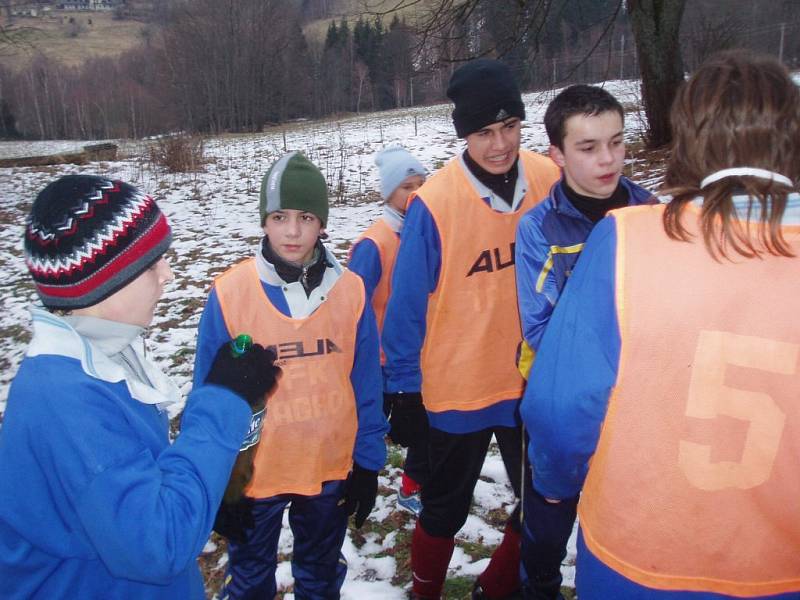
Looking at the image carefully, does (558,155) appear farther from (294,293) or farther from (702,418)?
(702,418)

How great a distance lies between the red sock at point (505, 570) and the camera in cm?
221

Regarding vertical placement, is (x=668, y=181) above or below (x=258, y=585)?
above

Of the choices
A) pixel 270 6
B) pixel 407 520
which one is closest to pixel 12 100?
pixel 270 6

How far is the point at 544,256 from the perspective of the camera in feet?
5.55

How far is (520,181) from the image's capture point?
7.07 feet

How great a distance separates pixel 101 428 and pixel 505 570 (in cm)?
176

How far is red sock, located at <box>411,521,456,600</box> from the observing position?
2.18 metres

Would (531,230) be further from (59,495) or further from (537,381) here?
(59,495)

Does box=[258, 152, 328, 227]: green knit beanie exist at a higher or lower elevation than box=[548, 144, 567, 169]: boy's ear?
lower

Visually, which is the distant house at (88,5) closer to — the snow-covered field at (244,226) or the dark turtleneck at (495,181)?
the snow-covered field at (244,226)

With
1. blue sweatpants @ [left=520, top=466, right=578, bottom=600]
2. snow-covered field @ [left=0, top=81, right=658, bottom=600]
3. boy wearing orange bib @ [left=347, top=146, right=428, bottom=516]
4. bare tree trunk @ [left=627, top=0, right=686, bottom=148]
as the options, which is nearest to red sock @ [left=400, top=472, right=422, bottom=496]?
boy wearing orange bib @ [left=347, top=146, right=428, bottom=516]

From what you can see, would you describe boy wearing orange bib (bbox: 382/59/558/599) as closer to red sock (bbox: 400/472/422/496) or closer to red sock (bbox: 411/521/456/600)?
red sock (bbox: 411/521/456/600)

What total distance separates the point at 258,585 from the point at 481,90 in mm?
1917

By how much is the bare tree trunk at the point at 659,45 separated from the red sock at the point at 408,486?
26.1 feet
